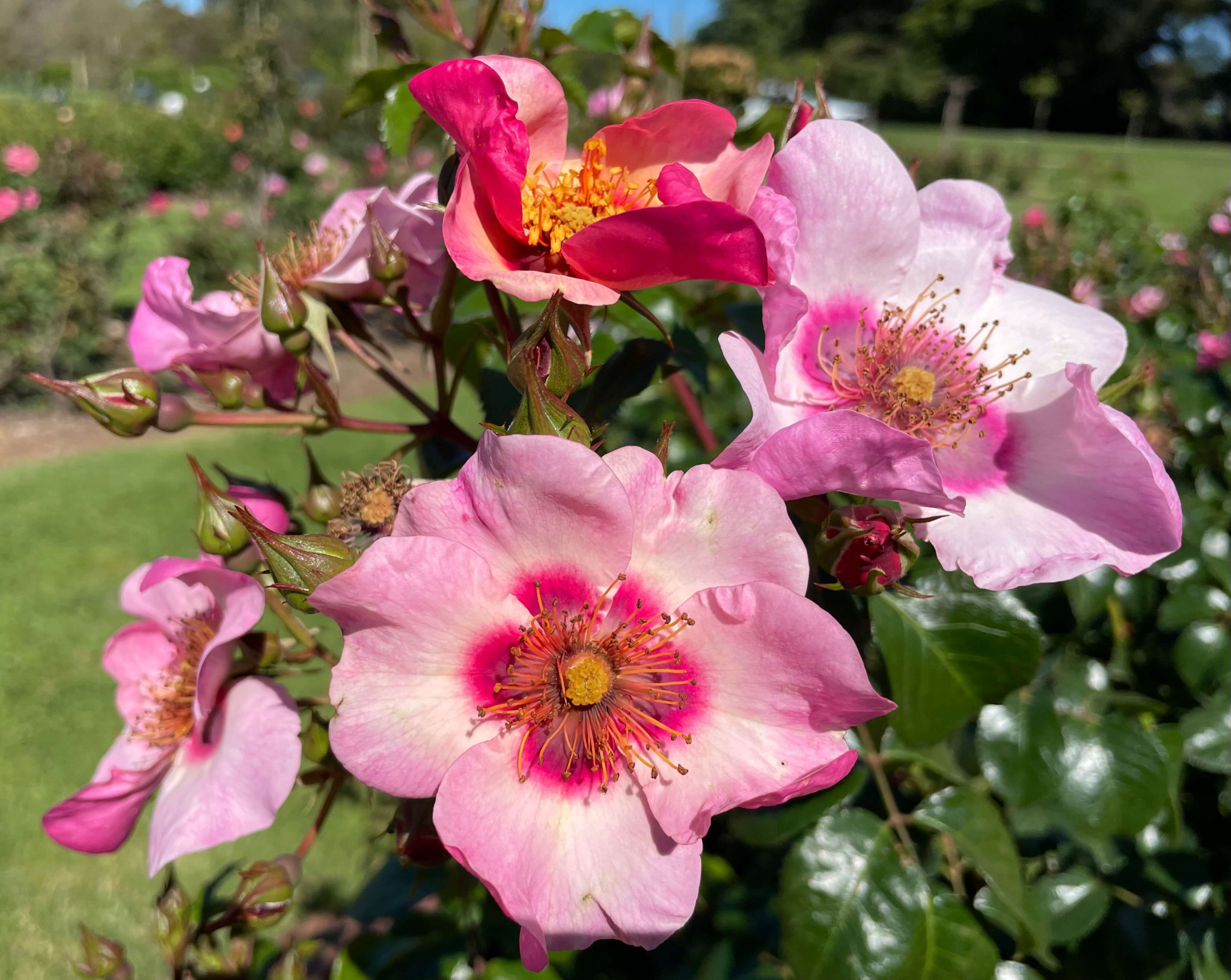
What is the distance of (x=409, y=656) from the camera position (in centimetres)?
78

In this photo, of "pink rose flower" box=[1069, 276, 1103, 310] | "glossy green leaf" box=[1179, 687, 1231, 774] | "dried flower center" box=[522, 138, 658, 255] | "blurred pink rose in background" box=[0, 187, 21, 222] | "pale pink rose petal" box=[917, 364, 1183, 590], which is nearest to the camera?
"pale pink rose petal" box=[917, 364, 1183, 590]

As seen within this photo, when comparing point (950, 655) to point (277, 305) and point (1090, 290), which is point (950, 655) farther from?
point (1090, 290)

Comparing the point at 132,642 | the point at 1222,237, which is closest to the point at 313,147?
the point at 1222,237

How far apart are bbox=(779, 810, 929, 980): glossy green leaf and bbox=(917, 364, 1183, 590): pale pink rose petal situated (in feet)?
2.08

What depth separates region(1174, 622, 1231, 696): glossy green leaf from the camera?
1.79 m

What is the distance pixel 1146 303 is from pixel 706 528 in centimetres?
415

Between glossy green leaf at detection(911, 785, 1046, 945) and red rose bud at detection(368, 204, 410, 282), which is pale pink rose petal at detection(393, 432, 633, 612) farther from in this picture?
glossy green leaf at detection(911, 785, 1046, 945)

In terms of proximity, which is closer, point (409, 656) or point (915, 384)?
point (409, 656)

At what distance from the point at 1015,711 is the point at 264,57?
1254 centimetres

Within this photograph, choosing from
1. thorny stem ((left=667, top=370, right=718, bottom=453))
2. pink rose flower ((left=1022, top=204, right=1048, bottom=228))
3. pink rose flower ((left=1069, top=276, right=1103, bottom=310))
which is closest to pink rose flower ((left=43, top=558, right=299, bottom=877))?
thorny stem ((left=667, top=370, right=718, bottom=453))

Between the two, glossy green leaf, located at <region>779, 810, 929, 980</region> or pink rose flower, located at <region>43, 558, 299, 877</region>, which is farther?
glossy green leaf, located at <region>779, 810, 929, 980</region>

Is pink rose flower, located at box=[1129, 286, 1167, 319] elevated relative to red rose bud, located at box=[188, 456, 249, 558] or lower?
lower

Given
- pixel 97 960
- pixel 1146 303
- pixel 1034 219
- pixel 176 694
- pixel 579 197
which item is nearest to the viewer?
pixel 579 197

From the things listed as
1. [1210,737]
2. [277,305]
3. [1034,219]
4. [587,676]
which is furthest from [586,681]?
[1034,219]
